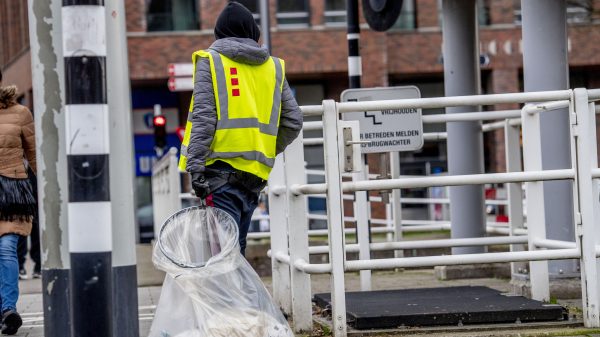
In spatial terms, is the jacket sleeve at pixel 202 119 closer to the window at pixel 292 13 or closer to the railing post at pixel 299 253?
the railing post at pixel 299 253

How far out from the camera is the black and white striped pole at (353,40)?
11805 millimetres

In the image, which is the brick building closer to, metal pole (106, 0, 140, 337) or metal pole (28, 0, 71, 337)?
metal pole (106, 0, 140, 337)

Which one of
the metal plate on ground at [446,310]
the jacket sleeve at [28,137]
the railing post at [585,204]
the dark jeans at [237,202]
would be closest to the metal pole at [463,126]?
the metal plate on ground at [446,310]

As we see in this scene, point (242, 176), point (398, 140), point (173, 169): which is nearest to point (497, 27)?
point (173, 169)

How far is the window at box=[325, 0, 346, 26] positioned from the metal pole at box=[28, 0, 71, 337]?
107 feet

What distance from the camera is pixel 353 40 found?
472 inches

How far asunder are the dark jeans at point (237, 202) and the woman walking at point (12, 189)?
2.43 meters

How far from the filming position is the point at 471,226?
1148 centimetres

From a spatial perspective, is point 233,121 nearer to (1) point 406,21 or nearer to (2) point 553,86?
(2) point 553,86

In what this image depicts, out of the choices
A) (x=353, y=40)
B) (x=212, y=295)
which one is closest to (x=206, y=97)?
(x=212, y=295)

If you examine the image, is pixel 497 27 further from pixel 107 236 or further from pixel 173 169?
pixel 107 236

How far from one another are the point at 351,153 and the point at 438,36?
31.5 metres

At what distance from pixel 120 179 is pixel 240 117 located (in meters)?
0.95

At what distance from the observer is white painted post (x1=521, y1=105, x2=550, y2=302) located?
8.45m
